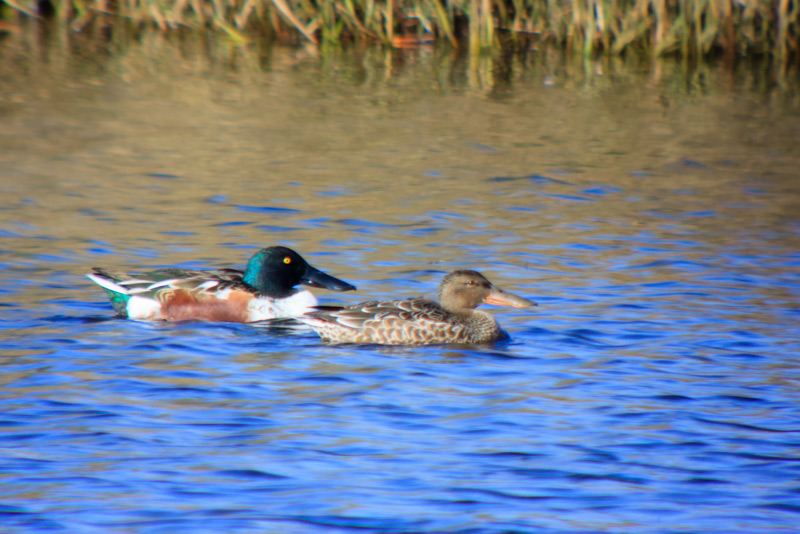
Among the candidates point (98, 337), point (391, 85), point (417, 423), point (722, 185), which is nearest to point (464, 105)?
point (391, 85)

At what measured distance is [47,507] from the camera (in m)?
4.98

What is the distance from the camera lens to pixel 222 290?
8461 millimetres

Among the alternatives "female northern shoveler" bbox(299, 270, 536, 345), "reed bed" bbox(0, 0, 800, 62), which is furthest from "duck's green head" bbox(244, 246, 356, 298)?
"reed bed" bbox(0, 0, 800, 62)

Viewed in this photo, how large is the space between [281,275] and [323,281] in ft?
1.05

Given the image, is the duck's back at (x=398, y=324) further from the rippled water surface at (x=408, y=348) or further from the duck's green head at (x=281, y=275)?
the duck's green head at (x=281, y=275)

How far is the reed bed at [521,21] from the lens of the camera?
2180 centimetres

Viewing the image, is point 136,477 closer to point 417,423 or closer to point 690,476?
point 417,423

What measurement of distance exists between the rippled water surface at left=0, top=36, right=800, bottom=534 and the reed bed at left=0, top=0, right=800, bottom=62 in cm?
361

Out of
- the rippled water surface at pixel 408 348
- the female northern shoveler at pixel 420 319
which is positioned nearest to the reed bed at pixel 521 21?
the rippled water surface at pixel 408 348

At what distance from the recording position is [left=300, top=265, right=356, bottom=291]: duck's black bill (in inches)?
343

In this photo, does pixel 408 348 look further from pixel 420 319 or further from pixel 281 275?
pixel 281 275

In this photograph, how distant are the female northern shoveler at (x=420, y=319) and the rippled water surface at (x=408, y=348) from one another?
0.50ft

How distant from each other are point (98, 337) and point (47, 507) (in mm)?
2854

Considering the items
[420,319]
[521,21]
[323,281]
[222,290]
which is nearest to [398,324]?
[420,319]
